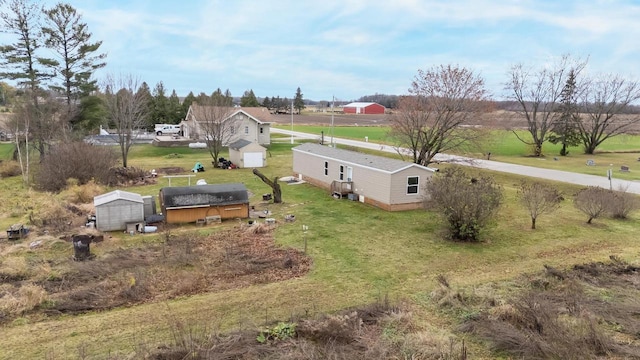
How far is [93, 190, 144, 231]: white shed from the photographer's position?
15.0 m

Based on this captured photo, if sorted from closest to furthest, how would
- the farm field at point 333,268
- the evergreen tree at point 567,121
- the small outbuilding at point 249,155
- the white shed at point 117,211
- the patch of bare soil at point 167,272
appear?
1. the farm field at point 333,268
2. the patch of bare soil at point 167,272
3. the white shed at point 117,211
4. the small outbuilding at point 249,155
5. the evergreen tree at point 567,121

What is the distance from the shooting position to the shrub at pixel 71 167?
2234 cm

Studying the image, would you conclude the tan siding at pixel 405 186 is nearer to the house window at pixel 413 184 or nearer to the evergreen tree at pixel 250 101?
the house window at pixel 413 184

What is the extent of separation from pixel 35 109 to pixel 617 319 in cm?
3512

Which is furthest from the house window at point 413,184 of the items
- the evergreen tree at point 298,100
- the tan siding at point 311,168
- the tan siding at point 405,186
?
the evergreen tree at point 298,100

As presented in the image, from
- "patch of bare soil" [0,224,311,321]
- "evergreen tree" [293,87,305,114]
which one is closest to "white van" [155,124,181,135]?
"patch of bare soil" [0,224,311,321]

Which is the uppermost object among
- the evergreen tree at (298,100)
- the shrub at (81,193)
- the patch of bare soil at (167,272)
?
the evergreen tree at (298,100)

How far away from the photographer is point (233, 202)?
1692cm

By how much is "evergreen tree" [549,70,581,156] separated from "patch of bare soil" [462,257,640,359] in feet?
113

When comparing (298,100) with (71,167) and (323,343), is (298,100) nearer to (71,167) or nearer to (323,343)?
(71,167)

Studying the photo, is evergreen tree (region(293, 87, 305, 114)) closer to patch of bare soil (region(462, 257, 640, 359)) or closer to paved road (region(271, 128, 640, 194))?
paved road (region(271, 128, 640, 194))

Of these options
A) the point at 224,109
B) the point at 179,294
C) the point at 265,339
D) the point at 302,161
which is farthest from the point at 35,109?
the point at 265,339

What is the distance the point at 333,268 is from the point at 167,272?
458 centimetres

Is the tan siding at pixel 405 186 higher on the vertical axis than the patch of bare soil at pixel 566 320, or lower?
higher
